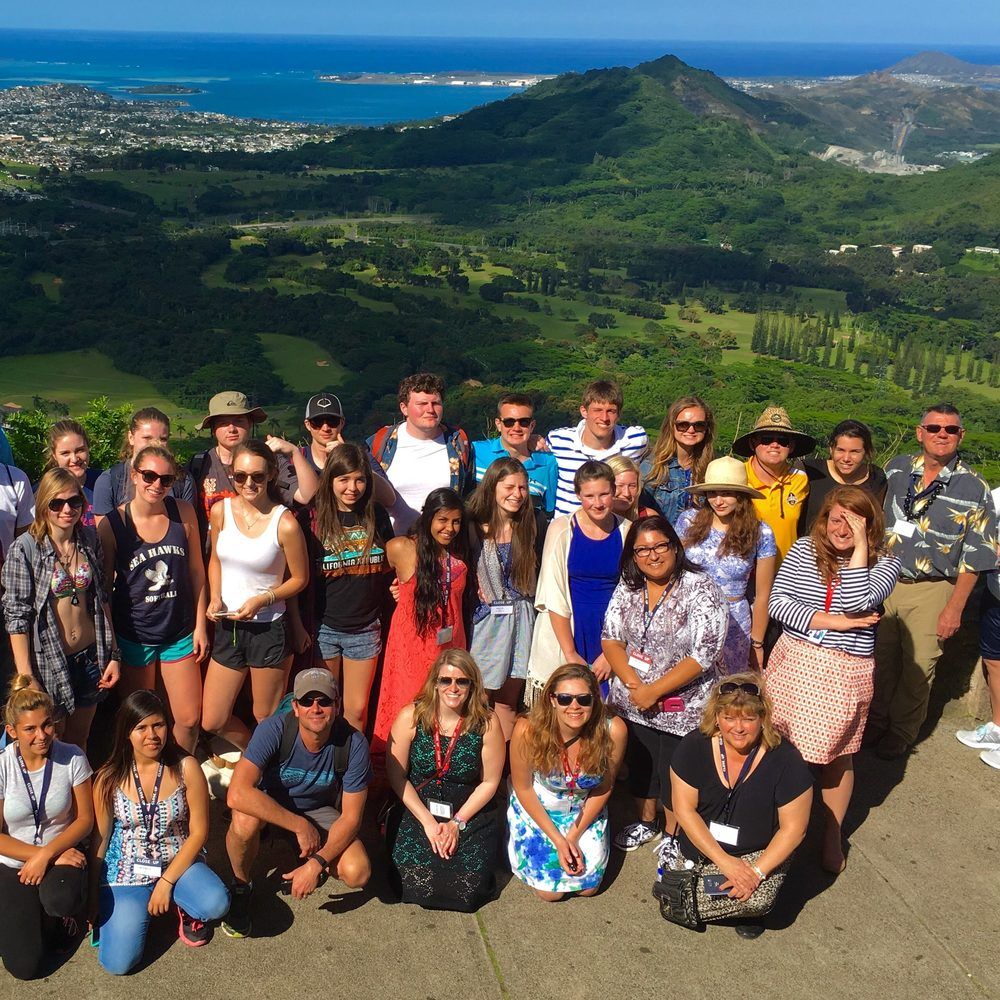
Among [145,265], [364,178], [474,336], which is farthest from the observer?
[364,178]

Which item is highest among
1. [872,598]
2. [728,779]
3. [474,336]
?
[872,598]

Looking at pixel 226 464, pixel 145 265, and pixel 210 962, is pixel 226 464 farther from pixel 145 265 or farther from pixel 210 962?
pixel 145 265

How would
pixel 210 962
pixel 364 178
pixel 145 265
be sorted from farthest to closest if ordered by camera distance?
pixel 364 178 < pixel 145 265 < pixel 210 962

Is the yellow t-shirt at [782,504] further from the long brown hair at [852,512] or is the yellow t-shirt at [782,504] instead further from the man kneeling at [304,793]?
the man kneeling at [304,793]

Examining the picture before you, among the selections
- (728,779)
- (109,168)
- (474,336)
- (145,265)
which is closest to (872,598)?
(728,779)

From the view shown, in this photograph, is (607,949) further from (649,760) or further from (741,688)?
(741,688)

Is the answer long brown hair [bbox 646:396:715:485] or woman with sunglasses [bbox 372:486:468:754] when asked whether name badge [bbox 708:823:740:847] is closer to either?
woman with sunglasses [bbox 372:486:468:754]

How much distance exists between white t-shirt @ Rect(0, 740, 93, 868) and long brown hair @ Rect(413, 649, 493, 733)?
1.18 metres

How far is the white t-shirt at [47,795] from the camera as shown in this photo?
11.8 ft

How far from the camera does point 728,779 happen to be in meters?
3.82

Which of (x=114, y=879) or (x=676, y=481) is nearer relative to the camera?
(x=114, y=879)

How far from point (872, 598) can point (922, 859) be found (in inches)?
42.9

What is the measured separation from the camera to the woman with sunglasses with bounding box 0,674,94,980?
138 inches

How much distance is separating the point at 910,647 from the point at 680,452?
1.40 m
